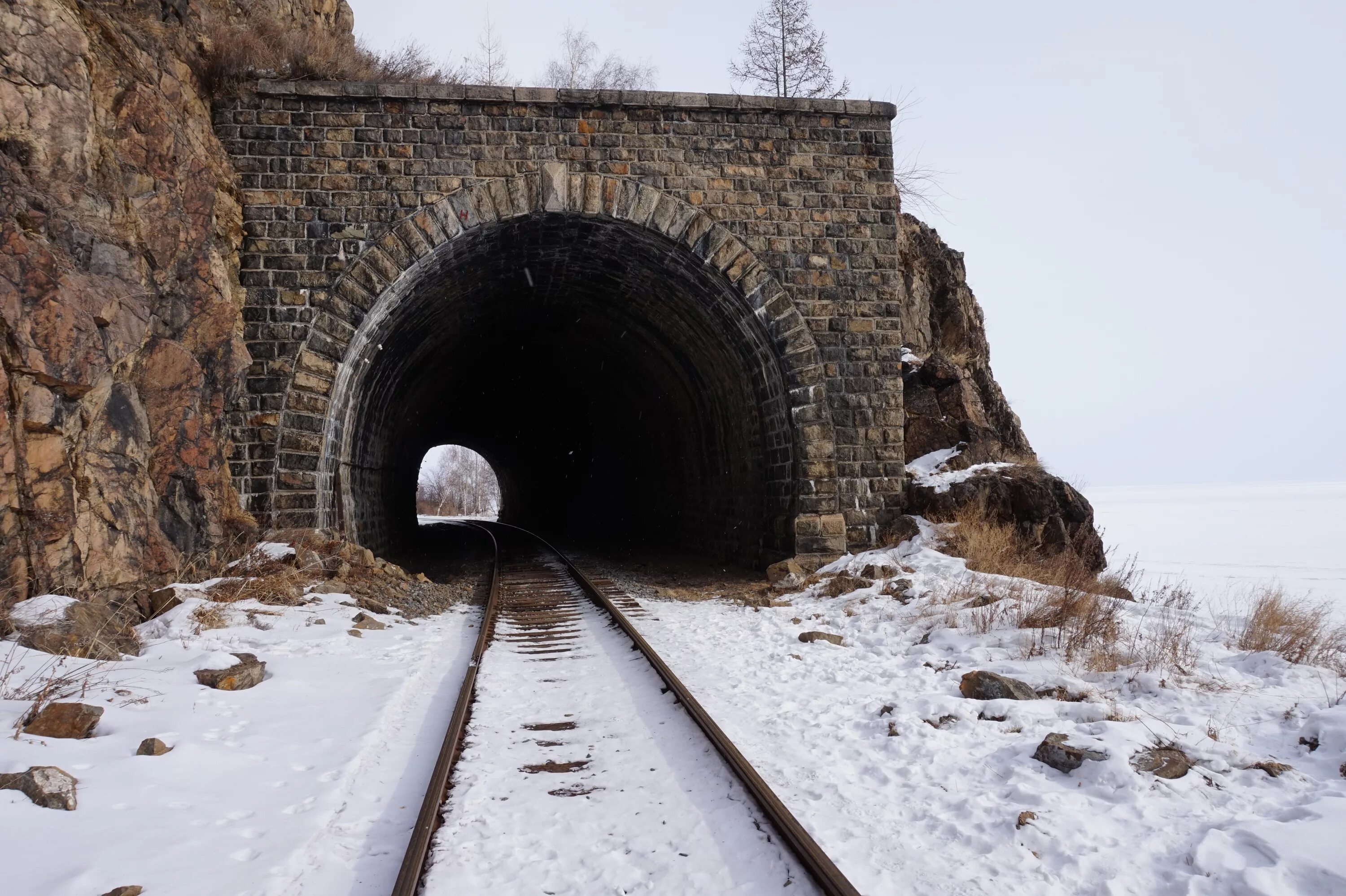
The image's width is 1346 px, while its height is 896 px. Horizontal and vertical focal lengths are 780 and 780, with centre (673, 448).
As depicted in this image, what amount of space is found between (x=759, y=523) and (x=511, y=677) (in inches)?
263

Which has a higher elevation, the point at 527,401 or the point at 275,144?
the point at 275,144

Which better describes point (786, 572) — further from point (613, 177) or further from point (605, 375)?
point (605, 375)

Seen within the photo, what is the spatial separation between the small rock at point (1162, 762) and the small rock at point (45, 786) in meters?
4.68

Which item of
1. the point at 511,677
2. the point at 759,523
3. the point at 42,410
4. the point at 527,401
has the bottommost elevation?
the point at 511,677

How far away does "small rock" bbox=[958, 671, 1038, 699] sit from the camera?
4.83 metres

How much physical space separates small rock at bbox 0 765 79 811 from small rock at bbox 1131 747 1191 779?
15.4ft

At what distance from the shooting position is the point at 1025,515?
9.95 m

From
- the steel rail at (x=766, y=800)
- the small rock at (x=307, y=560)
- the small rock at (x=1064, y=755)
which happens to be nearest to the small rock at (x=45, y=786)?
the steel rail at (x=766, y=800)

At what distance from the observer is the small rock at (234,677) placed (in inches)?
199

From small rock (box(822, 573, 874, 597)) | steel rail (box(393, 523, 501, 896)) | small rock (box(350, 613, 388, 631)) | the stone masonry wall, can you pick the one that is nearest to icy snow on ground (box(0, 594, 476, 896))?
steel rail (box(393, 523, 501, 896))

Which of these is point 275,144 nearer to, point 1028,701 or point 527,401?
point 1028,701

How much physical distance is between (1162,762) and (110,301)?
8256mm

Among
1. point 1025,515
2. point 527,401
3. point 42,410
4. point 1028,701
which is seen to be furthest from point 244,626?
point 527,401

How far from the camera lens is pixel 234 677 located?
16.7ft
